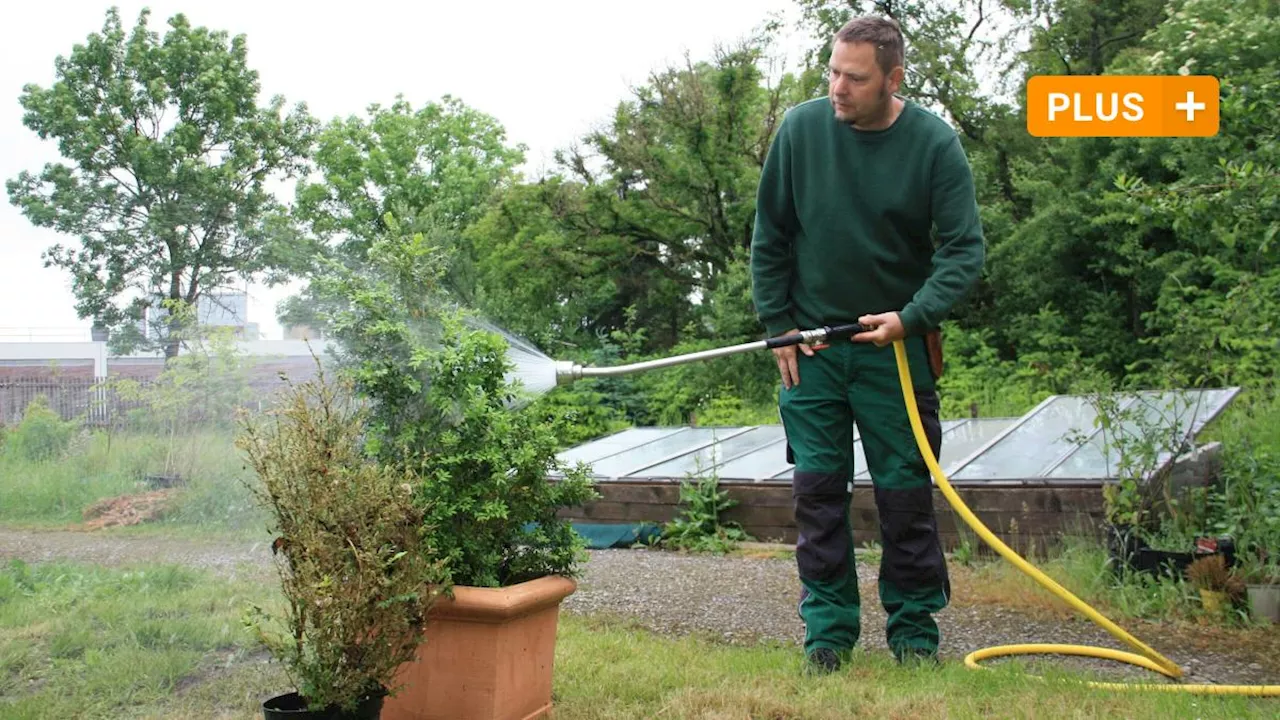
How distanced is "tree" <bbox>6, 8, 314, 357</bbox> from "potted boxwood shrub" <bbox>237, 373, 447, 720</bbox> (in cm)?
149

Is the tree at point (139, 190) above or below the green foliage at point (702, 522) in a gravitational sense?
above

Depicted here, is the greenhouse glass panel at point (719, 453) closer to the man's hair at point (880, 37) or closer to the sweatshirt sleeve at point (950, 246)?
the sweatshirt sleeve at point (950, 246)

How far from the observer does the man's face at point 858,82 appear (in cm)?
304

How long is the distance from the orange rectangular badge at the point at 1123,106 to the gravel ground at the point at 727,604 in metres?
4.73

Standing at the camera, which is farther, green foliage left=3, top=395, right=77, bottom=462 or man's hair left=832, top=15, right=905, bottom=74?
green foliage left=3, top=395, right=77, bottom=462

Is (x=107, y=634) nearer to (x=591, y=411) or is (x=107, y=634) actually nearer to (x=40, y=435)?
(x=40, y=435)

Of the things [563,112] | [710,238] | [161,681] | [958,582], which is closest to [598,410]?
[710,238]

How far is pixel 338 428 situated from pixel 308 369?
807 millimetres

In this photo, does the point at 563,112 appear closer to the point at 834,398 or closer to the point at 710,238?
the point at 710,238

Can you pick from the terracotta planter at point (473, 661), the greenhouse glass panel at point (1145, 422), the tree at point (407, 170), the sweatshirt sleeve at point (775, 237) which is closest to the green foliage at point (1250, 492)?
the greenhouse glass panel at point (1145, 422)

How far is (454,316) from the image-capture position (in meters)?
2.75

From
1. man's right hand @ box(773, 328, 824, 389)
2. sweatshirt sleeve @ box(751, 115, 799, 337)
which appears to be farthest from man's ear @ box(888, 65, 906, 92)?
man's right hand @ box(773, 328, 824, 389)

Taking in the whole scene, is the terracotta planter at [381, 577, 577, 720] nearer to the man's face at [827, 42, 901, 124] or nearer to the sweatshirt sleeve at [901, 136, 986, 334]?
the sweatshirt sleeve at [901, 136, 986, 334]

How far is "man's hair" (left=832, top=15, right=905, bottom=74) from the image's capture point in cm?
302
